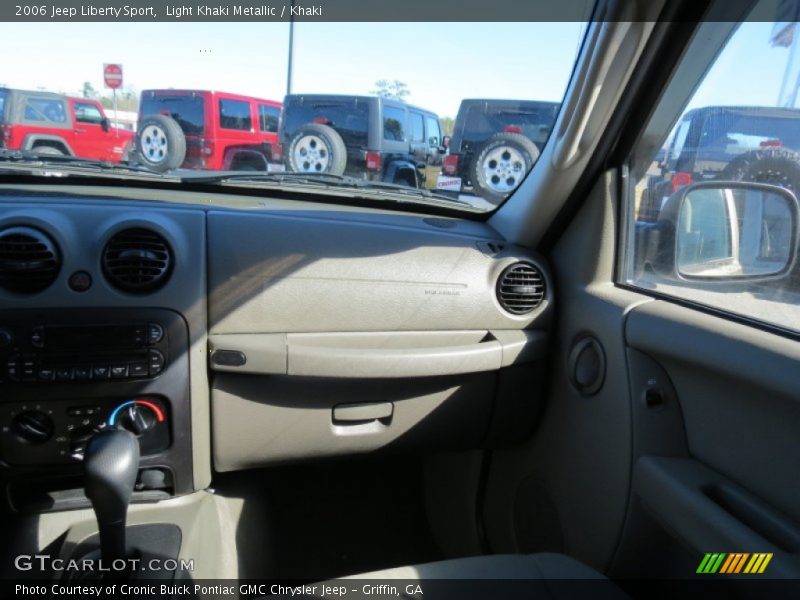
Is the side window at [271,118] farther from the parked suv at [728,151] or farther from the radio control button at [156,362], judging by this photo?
the parked suv at [728,151]

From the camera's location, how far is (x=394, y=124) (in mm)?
2932

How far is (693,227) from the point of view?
6.64 feet

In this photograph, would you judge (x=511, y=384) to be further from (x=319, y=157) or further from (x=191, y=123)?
(x=191, y=123)

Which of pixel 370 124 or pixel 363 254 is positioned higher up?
pixel 370 124

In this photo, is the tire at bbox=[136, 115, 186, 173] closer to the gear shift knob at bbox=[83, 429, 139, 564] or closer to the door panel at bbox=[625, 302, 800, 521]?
the gear shift knob at bbox=[83, 429, 139, 564]

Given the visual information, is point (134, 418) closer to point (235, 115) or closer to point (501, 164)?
point (501, 164)

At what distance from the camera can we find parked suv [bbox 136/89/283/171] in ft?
9.23

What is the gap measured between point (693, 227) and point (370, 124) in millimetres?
1552

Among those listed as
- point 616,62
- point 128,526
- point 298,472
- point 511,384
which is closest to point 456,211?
point 511,384

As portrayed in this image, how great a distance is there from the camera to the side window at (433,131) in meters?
2.80

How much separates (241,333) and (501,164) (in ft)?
4.39

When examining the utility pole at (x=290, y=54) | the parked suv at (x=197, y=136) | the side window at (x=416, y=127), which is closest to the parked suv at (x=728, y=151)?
the side window at (x=416, y=127)

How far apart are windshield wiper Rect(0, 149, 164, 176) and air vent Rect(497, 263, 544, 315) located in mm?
1491

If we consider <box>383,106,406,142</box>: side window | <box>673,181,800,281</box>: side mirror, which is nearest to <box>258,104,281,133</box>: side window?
<box>383,106,406,142</box>: side window
